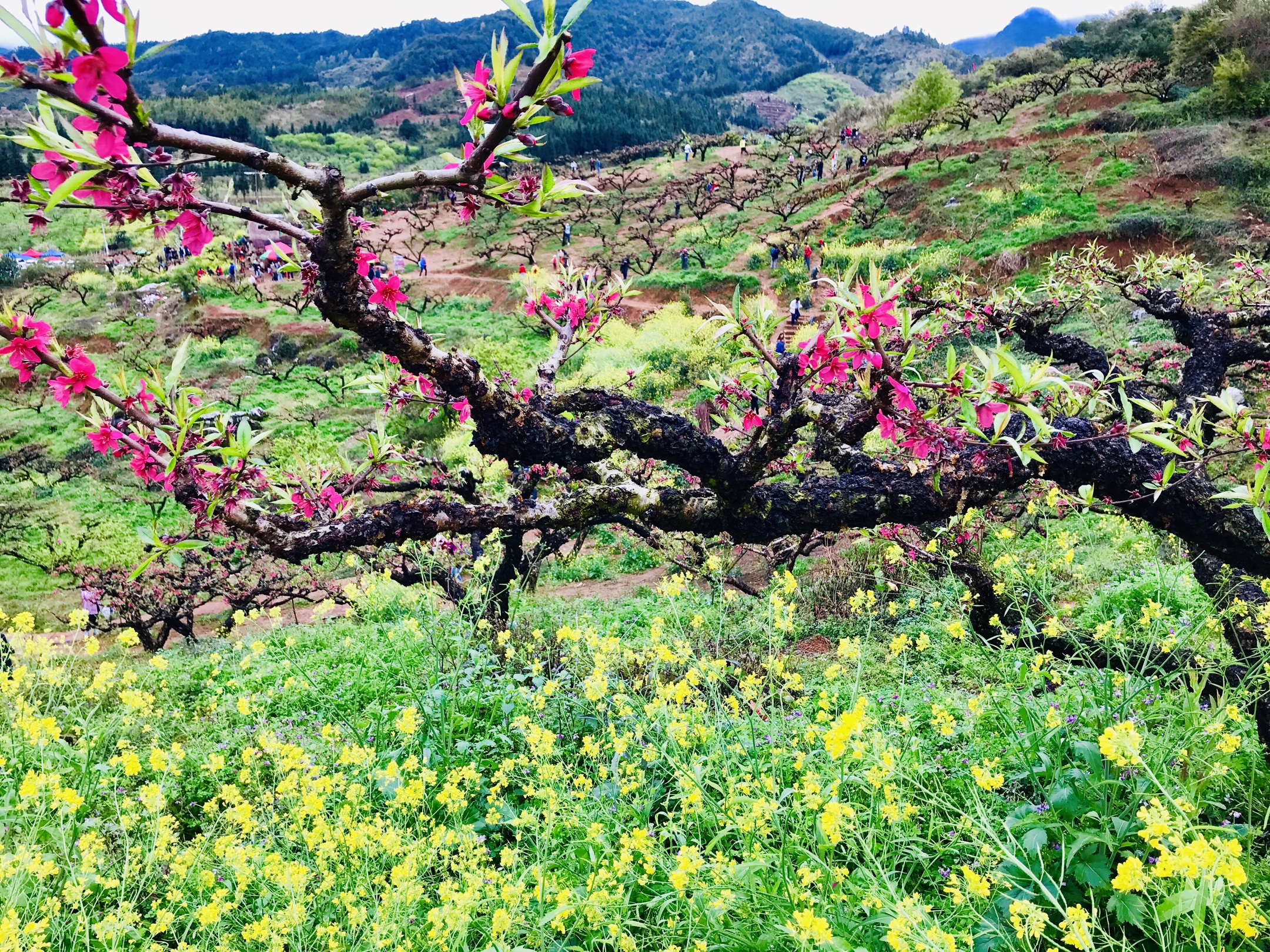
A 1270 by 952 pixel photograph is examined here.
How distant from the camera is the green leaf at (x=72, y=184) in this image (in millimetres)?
1366

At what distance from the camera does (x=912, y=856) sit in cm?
236

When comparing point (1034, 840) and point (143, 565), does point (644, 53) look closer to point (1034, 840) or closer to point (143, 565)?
point (143, 565)

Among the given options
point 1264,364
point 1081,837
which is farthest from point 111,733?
point 1264,364

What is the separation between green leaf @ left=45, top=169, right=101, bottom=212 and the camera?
1.37m

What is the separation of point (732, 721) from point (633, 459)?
339cm

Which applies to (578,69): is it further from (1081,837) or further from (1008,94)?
(1008,94)

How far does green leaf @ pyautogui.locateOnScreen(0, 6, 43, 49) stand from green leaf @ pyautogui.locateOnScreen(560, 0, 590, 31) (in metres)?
0.91

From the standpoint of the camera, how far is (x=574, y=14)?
1.32 meters

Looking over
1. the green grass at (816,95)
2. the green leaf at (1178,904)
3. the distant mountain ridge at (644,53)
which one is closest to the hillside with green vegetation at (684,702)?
the green leaf at (1178,904)

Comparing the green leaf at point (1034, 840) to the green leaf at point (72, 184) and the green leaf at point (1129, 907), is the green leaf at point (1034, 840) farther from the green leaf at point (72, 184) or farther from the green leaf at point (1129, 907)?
the green leaf at point (72, 184)

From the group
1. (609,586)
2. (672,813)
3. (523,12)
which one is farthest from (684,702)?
(609,586)

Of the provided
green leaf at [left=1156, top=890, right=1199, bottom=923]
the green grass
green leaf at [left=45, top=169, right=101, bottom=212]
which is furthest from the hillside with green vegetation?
the green grass

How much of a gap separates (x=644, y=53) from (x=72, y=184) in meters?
192

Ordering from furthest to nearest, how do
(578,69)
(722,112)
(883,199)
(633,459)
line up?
(722,112), (883,199), (633,459), (578,69)
